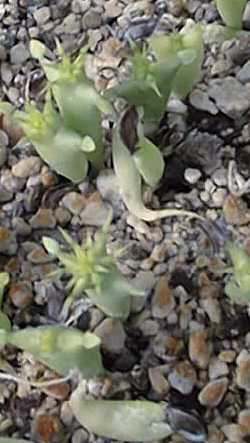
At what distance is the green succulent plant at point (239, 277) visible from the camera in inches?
39.2

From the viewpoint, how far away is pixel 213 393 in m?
1.04

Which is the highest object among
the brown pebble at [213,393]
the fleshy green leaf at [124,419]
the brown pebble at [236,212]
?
the brown pebble at [236,212]

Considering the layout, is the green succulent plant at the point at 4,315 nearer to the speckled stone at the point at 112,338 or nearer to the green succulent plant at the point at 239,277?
the speckled stone at the point at 112,338

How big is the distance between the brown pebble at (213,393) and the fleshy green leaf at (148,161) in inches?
8.4

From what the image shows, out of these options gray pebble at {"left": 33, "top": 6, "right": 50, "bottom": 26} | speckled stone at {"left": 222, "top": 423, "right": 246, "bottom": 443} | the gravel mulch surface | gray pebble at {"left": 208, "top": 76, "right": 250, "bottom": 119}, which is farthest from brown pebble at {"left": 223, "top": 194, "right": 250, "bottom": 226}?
gray pebble at {"left": 33, "top": 6, "right": 50, "bottom": 26}

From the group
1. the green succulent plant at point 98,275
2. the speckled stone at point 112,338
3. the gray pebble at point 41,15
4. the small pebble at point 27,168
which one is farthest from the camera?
the gray pebble at point 41,15

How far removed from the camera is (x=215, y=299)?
109cm

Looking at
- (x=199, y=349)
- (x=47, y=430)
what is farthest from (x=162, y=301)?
(x=47, y=430)

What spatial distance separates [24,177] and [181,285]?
0.21 meters

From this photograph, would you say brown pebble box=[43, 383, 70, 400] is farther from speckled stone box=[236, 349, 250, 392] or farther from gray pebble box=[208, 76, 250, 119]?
gray pebble box=[208, 76, 250, 119]

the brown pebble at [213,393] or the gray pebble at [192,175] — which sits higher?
the gray pebble at [192,175]

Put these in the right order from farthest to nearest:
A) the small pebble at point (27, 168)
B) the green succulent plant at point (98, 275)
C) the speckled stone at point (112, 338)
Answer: the small pebble at point (27, 168)
the speckled stone at point (112, 338)
the green succulent plant at point (98, 275)

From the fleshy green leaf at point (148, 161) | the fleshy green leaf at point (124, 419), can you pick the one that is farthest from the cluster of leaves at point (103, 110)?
the fleshy green leaf at point (124, 419)

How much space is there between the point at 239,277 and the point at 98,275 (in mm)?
134
